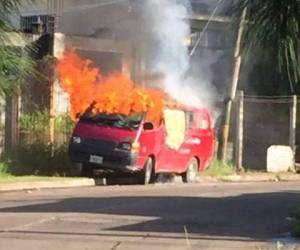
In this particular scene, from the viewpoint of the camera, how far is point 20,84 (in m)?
4.95

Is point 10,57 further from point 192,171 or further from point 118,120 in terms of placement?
point 192,171

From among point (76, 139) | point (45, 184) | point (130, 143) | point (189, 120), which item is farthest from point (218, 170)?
point (45, 184)

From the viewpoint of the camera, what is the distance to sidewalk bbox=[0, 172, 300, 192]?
18.1 meters

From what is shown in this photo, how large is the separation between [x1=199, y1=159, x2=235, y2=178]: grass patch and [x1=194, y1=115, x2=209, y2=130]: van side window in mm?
1578

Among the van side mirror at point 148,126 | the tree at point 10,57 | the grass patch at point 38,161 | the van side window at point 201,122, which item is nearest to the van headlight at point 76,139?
the grass patch at point 38,161

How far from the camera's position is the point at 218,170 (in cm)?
2411

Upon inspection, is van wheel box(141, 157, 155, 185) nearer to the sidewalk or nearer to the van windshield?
the sidewalk

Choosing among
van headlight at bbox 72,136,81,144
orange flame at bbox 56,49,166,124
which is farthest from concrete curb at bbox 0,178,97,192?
orange flame at bbox 56,49,166,124

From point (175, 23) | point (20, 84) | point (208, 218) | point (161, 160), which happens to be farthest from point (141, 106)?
point (20, 84)

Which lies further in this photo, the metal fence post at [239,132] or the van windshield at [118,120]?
the metal fence post at [239,132]

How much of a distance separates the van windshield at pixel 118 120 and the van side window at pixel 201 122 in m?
2.40

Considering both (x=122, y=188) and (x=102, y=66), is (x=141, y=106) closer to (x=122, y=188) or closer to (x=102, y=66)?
(x=122, y=188)

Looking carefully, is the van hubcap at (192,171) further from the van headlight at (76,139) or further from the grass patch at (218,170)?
the van headlight at (76,139)

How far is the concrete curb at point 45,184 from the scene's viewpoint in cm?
1794
